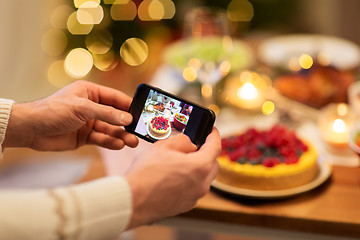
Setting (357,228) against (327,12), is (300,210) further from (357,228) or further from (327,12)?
(327,12)

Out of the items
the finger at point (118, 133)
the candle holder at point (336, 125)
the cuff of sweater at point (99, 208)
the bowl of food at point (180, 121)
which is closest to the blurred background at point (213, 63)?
the candle holder at point (336, 125)

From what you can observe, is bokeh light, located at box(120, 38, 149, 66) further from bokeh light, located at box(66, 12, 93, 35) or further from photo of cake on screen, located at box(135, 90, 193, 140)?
photo of cake on screen, located at box(135, 90, 193, 140)

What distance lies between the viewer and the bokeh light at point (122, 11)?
235 centimetres

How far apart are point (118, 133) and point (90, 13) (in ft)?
5.59

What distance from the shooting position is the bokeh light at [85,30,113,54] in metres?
2.37

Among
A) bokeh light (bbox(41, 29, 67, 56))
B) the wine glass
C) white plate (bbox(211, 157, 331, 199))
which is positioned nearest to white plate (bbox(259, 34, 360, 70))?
the wine glass

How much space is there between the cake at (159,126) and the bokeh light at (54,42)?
72.5 inches

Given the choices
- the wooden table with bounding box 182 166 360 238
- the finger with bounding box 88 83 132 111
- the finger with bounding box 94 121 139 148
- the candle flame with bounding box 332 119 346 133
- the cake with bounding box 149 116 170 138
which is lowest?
the wooden table with bounding box 182 166 360 238

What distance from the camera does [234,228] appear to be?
954 mm

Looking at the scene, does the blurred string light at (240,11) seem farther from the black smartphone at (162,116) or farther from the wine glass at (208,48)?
the black smartphone at (162,116)

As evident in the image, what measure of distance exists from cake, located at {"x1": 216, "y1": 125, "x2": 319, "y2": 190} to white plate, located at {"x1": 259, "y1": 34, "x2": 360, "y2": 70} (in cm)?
59

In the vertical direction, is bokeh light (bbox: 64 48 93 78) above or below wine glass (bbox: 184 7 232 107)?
below

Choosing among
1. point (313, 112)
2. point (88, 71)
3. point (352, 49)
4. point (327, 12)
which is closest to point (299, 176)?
point (313, 112)

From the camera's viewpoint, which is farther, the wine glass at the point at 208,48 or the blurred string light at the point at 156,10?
the blurred string light at the point at 156,10
